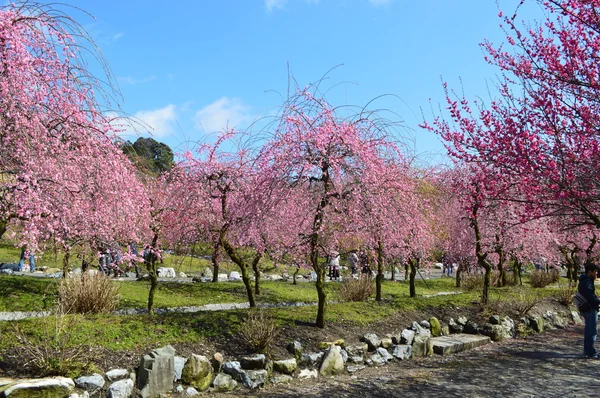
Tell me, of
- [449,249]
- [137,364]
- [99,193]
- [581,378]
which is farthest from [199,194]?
[449,249]

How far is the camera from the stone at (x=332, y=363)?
820cm

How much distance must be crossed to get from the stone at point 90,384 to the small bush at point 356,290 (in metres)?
9.08

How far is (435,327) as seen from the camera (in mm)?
11391

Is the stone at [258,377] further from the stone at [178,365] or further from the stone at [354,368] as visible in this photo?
the stone at [354,368]

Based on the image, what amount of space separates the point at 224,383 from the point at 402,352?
3.98 metres

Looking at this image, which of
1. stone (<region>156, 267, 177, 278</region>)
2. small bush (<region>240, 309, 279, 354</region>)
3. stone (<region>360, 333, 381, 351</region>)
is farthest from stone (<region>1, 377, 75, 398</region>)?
stone (<region>156, 267, 177, 278</region>)

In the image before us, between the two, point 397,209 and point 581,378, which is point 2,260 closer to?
point 397,209

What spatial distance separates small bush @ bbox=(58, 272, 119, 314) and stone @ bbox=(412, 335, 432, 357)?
6.37 metres

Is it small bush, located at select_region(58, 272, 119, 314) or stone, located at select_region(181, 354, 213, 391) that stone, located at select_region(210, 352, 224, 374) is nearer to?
stone, located at select_region(181, 354, 213, 391)

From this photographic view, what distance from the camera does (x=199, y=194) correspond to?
13414mm

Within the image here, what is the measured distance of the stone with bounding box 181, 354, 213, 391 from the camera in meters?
6.97

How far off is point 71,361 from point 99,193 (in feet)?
8.35

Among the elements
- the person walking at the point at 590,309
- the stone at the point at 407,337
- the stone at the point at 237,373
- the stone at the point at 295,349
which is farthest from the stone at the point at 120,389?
the person walking at the point at 590,309

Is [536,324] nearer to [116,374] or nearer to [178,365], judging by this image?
[178,365]
